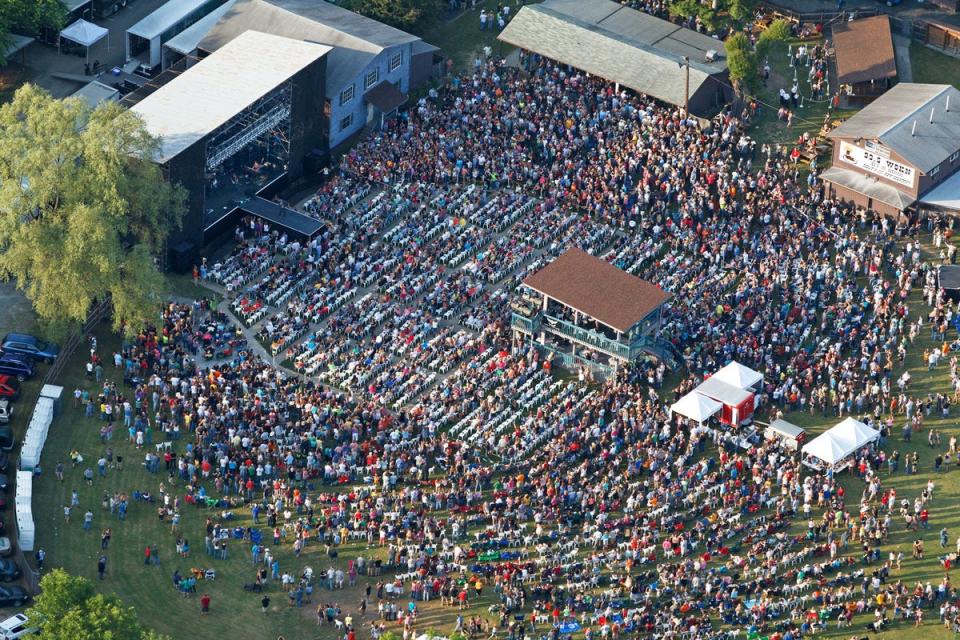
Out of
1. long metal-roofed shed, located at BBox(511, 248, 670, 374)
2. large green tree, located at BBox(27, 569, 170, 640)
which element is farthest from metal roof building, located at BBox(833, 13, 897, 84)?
large green tree, located at BBox(27, 569, 170, 640)

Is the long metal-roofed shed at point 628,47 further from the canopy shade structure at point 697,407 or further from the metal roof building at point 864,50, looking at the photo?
the canopy shade structure at point 697,407

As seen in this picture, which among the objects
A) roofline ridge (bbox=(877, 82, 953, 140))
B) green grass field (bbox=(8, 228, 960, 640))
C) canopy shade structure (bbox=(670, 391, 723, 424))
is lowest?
green grass field (bbox=(8, 228, 960, 640))

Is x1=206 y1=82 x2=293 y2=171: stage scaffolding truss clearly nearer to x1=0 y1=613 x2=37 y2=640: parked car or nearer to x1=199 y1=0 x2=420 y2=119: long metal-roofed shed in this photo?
x1=199 y1=0 x2=420 y2=119: long metal-roofed shed

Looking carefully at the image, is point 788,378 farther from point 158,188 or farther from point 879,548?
point 158,188

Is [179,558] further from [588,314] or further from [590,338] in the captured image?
[588,314]

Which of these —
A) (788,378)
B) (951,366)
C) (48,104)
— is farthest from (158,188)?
(951,366)

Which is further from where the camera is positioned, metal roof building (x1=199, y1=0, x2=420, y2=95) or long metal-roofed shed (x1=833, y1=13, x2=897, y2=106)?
long metal-roofed shed (x1=833, y1=13, x2=897, y2=106)

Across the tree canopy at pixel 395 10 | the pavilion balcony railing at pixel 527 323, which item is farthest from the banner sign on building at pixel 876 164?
the tree canopy at pixel 395 10
